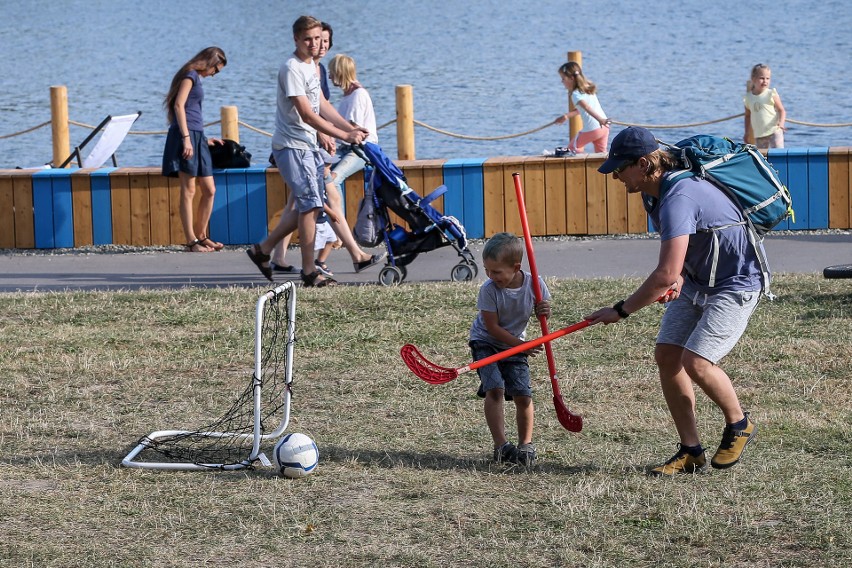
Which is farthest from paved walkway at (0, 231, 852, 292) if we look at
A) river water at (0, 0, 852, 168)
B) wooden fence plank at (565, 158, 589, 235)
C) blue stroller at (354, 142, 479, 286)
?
river water at (0, 0, 852, 168)

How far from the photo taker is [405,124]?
14.2 meters

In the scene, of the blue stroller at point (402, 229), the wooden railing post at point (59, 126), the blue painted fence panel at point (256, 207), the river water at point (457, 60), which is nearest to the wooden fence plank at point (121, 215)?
the blue painted fence panel at point (256, 207)

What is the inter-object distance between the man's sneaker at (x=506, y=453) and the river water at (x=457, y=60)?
19.1 metres

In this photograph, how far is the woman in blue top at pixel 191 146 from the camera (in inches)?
455

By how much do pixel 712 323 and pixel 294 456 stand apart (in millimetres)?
1773

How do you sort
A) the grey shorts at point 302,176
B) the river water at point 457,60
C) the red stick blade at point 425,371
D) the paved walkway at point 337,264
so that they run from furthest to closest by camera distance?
the river water at point 457,60 < the paved walkway at point 337,264 < the grey shorts at point 302,176 < the red stick blade at point 425,371

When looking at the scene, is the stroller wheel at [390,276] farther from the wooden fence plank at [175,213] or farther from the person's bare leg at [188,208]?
the wooden fence plank at [175,213]

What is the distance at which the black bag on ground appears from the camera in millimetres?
12375

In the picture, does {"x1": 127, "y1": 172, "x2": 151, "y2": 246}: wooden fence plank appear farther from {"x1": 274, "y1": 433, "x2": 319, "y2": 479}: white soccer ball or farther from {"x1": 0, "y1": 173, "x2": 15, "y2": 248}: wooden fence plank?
{"x1": 274, "y1": 433, "x2": 319, "y2": 479}: white soccer ball

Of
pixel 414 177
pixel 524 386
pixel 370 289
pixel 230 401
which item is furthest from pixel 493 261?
pixel 414 177

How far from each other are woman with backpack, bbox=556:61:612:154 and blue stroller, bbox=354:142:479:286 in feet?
13.0

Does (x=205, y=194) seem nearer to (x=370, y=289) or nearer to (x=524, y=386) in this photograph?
(x=370, y=289)

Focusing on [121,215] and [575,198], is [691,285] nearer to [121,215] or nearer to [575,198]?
[575,198]

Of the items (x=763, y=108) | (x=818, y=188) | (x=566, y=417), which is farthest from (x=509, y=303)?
(x=763, y=108)
